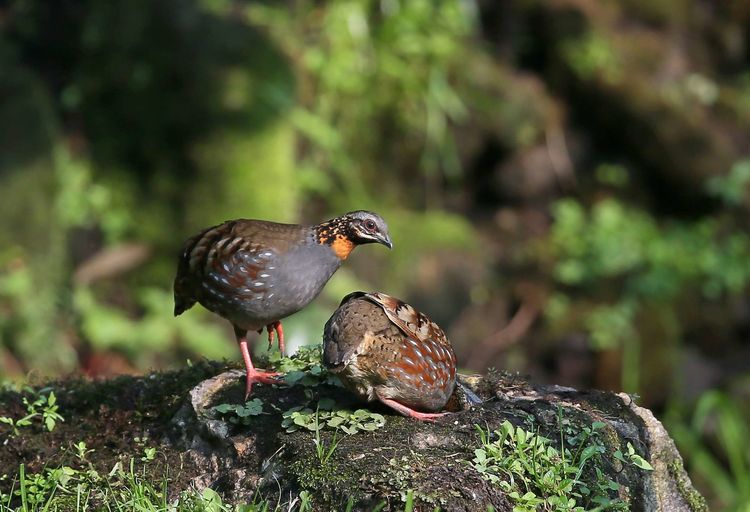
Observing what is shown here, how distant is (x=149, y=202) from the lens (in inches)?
431

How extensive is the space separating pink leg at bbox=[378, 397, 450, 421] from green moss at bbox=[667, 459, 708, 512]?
114 cm

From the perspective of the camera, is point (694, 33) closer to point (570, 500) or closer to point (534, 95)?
point (534, 95)

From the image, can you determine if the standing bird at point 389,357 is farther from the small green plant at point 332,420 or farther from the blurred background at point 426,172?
the blurred background at point 426,172

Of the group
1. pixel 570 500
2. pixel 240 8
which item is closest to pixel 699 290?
pixel 240 8

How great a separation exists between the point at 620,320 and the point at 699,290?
1062 millimetres

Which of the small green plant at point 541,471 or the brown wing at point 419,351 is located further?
the brown wing at point 419,351

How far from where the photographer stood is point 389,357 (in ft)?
14.9

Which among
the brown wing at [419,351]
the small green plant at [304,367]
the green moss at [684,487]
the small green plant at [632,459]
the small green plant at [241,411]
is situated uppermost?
the brown wing at [419,351]

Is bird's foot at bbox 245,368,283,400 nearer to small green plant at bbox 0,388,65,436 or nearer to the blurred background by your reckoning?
small green plant at bbox 0,388,65,436

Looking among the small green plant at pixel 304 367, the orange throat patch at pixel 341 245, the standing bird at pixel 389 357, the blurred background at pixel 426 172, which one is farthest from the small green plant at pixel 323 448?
the blurred background at pixel 426 172

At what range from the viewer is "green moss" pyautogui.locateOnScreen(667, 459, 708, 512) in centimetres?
488

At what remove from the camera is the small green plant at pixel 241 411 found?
484 cm

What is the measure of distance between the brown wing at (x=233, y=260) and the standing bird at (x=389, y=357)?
0.60 m

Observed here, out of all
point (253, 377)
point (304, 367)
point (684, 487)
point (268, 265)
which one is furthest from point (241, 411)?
point (684, 487)
